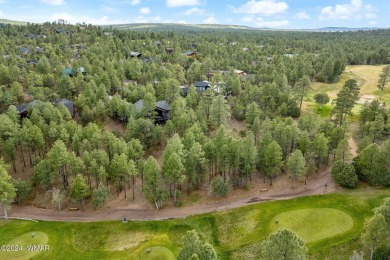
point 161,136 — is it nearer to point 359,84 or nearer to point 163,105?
point 163,105

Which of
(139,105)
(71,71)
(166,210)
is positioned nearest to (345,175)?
(166,210)

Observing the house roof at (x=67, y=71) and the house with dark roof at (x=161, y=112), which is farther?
the house roof at (x=67, y=71)

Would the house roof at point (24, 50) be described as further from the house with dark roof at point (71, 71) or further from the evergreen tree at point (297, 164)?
the evergreen tree at point (297, 164)

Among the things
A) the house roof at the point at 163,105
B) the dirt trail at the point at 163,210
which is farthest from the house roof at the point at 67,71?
the dirt trail at the point at 163,210

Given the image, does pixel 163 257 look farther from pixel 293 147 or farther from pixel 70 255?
pixel 293 147

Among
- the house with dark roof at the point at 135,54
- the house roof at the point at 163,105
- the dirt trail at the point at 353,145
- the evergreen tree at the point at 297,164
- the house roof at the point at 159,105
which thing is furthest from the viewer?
the house with dark roof at the point at 135,54

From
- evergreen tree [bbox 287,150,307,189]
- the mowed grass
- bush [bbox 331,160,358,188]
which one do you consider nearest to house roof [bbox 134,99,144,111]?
evergreen tree [bbox 287,150,307,189]

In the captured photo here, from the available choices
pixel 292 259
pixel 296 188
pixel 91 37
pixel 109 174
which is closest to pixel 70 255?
pixel 109 174

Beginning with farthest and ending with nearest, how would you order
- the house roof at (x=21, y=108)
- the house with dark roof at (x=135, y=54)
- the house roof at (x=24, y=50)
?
the house with dark roof at (x=135, y=54)
the house roof at (x=24, y=50)
the house roof at (x=21, y=108)
